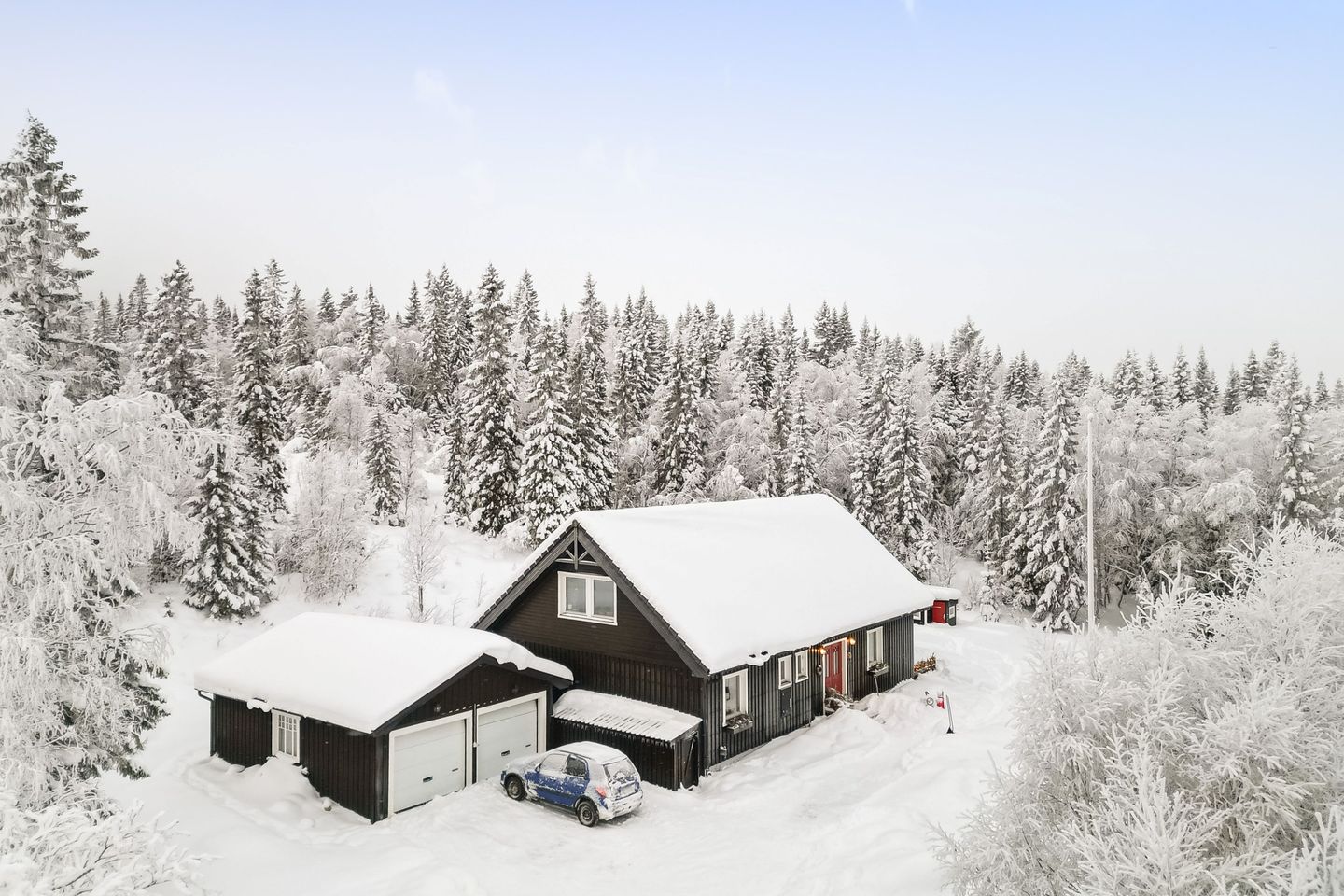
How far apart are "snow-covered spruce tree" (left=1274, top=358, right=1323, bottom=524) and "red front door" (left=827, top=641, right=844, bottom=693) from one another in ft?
97.6

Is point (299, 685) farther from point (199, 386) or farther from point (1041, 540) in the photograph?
point (1041, 540)

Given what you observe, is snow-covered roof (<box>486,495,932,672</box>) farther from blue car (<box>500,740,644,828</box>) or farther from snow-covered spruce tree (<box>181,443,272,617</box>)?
snow-covered spruce tree (<box>181,443,272,617</box>)

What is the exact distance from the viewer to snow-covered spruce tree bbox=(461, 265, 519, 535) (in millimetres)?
46812

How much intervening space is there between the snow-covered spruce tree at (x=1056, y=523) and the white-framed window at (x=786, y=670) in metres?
27.0

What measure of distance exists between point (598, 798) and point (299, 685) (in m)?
7.72

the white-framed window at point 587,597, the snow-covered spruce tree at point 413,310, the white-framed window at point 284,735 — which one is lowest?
the white-framed window at point 284,735

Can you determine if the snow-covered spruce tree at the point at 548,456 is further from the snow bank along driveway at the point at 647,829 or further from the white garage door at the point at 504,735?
the white garage door at the point at 504,735

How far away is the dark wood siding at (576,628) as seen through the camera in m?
19.8

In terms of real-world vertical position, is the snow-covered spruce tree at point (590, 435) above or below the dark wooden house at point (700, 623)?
above

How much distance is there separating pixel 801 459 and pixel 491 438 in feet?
65.6

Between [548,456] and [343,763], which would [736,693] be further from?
[548,456]

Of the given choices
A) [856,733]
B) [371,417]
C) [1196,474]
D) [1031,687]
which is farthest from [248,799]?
[1196,474]

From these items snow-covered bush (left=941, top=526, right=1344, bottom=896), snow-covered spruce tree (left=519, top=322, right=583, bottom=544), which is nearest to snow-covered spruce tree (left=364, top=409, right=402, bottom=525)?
snow-covered spruce tree (left=519, top=322, right=583, bottom=544)

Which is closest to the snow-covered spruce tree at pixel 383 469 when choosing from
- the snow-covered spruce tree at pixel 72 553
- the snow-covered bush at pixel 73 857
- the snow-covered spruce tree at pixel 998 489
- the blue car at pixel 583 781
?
the blue car at pixel 583 781
